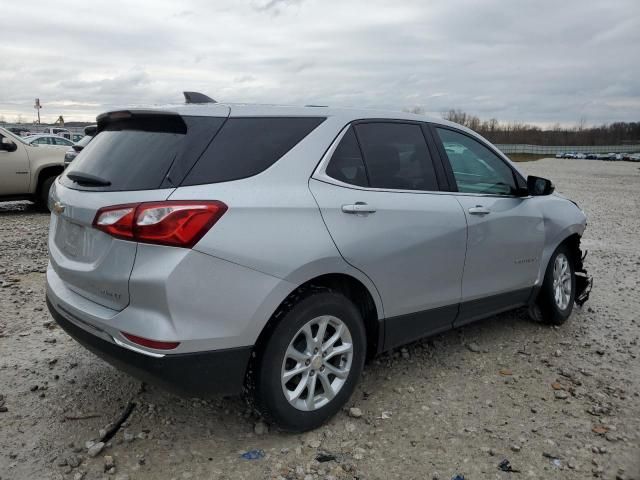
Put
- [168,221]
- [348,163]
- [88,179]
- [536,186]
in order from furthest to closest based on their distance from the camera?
[536,186]
[348,163]
[88,179]
[168,221]

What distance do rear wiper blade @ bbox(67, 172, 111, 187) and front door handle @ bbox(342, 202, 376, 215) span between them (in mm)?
1206

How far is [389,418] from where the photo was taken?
3.25 meters

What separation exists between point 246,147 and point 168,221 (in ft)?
1.90

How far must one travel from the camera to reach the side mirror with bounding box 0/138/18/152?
33.8ft

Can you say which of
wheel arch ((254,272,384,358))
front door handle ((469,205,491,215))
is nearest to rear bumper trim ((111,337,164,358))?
wheel arch ((254,272,384,358))

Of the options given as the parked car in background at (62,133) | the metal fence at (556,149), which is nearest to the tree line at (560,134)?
the metal fence at (556,149)

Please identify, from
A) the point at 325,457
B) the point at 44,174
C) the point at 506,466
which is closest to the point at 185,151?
the point at 325,457

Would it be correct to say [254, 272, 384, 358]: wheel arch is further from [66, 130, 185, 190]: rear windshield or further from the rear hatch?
[66, 130, 185, 190]: rear windshield

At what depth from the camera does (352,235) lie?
301 cm

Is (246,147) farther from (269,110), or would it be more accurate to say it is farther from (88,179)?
(88,179)

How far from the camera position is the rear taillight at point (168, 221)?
2.48m

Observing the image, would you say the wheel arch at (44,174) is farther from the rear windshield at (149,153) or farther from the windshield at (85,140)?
the rear windshield at (149,153)

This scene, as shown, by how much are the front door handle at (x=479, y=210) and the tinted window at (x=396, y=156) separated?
0.33 meters

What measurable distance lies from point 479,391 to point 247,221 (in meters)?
1.97
